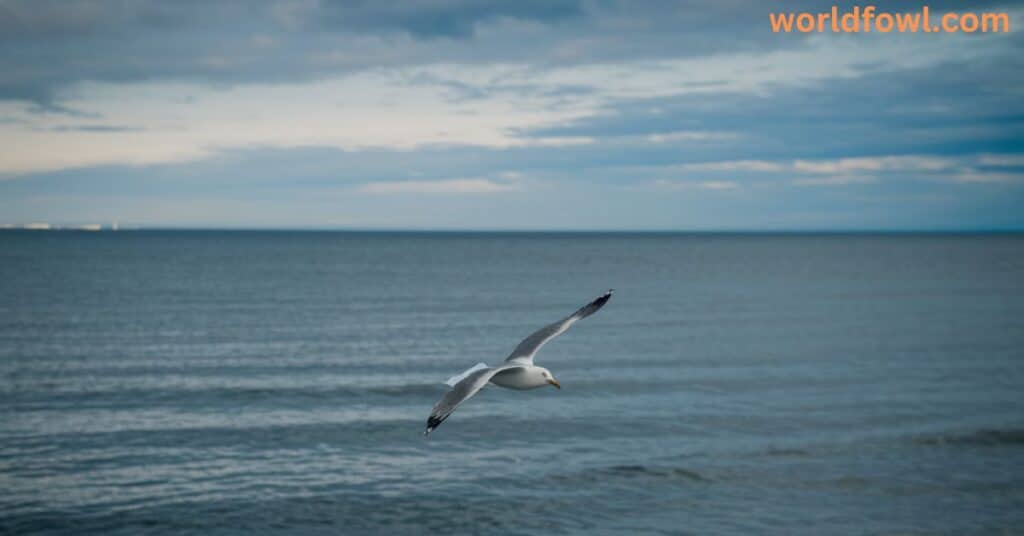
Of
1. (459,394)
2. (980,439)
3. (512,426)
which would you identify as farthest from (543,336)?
(980,439)

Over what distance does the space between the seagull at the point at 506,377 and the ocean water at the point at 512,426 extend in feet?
24.6

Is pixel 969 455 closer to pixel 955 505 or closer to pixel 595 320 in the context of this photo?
pixel 955 505

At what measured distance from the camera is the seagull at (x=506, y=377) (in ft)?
36.3

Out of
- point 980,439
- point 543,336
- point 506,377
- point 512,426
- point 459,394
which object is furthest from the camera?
point 512,426

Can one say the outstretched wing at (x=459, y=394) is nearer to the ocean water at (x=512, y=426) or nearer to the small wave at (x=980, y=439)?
the ocean water at (x=512, y=426)

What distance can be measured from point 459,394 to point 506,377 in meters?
1.79

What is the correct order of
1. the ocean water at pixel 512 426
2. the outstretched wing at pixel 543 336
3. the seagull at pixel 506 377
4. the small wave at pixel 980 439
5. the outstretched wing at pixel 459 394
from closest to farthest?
the outstretched wing at pixel 459 394 < the seagull at pixel 506 377 < the outstretched wing at pixel 543 336 < the ocean water at pixel 512 426 < the small wave at pixel 980 439

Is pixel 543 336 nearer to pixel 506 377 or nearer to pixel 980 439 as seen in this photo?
pixel 506 377

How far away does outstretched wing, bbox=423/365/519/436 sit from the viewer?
1069 cm

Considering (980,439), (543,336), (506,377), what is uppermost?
(543,336)

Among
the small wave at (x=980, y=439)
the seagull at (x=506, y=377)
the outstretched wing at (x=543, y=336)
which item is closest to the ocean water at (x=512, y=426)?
the small wave at (x=980, y=439)

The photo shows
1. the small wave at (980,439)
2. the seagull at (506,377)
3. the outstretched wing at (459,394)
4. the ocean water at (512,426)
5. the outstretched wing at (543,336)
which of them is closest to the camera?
the outstretched wing at (459,394)

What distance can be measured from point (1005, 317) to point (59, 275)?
102 meters

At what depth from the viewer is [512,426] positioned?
97.1ft
